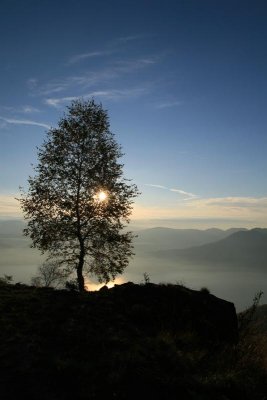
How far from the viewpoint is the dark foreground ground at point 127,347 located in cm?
826

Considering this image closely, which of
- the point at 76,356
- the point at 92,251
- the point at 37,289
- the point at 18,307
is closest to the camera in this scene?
the point at 76,356

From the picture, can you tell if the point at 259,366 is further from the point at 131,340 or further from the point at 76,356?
the point at 76,356

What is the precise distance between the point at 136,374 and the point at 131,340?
77.1 inches

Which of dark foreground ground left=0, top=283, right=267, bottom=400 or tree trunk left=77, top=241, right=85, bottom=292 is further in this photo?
tree trunk left=77, top=241, right=85, bottom=292

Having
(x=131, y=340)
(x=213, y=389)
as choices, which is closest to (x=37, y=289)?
(x=131, y=340)

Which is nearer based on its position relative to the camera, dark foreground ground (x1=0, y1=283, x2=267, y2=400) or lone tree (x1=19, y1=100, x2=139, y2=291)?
dark foreground ground (x1=0, y1=283, x2=267, y2=400)

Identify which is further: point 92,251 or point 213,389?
point 92,251

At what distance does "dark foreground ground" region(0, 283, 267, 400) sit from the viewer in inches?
325

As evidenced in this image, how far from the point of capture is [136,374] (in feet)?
28.7

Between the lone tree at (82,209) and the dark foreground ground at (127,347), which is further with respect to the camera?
the lone tree at (82,209)

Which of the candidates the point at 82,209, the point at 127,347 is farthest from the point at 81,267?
the point at 127,347

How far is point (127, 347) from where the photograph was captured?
10.1 meters

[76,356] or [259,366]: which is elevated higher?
[76,356]

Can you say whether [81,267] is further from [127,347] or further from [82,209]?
[127,347]
